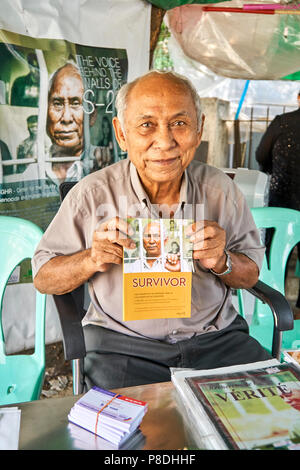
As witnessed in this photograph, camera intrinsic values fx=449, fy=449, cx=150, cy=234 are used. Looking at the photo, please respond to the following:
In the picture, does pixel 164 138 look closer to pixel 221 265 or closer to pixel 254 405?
pixel 221 265

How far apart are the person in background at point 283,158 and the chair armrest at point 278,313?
7.11ft

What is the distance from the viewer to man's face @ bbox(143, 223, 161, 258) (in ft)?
4.48

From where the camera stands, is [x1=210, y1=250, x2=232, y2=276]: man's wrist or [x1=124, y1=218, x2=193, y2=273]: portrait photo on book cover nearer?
[x1=124, y1=218, x2=193, y2=273]: portrait photo on book cover

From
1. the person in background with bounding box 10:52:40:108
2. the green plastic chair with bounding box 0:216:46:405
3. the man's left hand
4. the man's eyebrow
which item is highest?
the person in background with bounding box 10:52:40:108

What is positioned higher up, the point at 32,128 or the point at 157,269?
the point at 32,128

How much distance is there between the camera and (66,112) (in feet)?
10.0

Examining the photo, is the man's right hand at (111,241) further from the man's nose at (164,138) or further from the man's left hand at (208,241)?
the man's nose at (164,138)

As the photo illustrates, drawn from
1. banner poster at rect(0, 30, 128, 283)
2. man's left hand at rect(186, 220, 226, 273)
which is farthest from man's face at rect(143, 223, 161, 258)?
banner poster at rect(0, 30, 128, 283)

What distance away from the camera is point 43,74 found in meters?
2.88

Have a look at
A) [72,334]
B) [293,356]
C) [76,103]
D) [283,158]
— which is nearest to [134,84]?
[72,334]

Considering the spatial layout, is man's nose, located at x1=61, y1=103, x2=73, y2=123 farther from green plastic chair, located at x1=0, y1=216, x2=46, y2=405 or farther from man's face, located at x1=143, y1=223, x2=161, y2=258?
man's face, located at x1=143, y1=223, x2=161, y2=258

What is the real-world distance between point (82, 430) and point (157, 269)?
1.72 ft

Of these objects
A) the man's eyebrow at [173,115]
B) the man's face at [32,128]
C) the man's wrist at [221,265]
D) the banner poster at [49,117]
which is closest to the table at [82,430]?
the man's wrist at [221,265]

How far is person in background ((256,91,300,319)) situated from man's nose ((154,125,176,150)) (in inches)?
98.3
